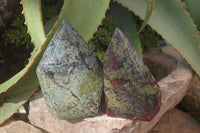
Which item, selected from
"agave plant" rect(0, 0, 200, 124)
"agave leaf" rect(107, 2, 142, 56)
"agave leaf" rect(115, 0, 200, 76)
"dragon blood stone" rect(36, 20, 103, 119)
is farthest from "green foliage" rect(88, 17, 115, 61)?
"dragon blood stone" rect(36, 20, 103, 119)

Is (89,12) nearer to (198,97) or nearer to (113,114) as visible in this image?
(113,114)

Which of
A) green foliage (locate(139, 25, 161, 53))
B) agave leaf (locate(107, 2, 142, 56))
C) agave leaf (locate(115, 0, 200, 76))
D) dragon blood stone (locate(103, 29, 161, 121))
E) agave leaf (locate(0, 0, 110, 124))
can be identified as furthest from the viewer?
green foliage (locate(139, 25, 161, 53))

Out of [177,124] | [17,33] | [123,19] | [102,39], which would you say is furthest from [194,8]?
[17,33]

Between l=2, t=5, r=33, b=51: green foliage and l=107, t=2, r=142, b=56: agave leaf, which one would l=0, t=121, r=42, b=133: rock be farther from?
l=107, t=2, r=142, b=56: agave leaf

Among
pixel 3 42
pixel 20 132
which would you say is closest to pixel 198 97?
pixel 20 132

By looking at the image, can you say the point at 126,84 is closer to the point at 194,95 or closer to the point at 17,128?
the point at 17,128
